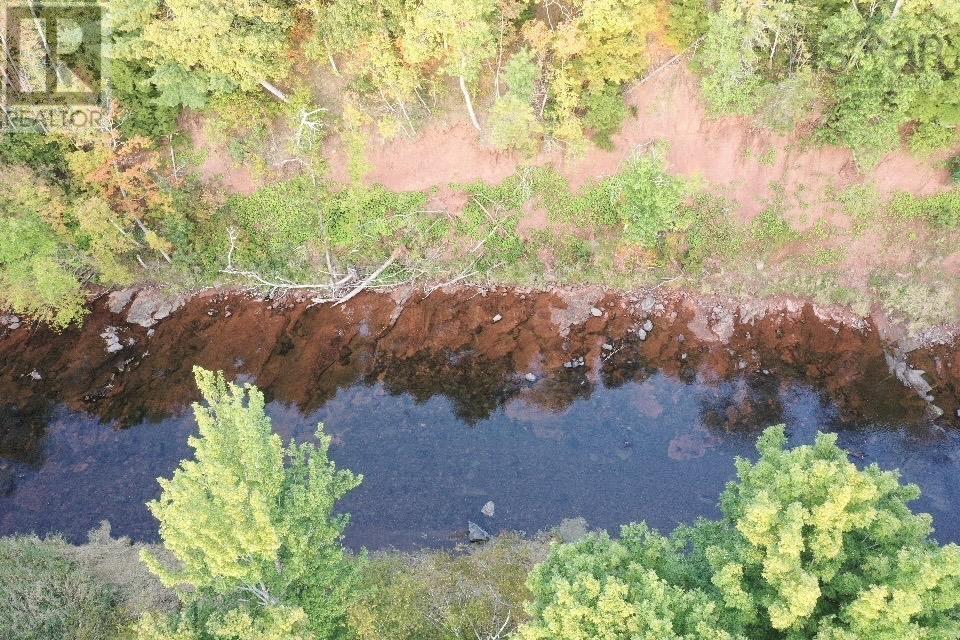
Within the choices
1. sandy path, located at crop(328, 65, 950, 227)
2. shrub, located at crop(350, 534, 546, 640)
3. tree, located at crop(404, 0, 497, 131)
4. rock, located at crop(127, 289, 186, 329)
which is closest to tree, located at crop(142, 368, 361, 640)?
shrub, located at crop(350, 534, 546, 640)

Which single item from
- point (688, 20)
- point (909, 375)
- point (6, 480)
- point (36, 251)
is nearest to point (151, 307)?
point (36, 251)

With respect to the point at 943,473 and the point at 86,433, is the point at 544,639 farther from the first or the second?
the point at 86,433

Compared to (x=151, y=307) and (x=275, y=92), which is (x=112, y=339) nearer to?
(x=151, y=307)

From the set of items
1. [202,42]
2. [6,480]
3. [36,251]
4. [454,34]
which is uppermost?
[454,34]

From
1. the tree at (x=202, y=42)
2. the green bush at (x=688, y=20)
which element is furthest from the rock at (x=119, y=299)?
the green bush at (x=688, y=20)

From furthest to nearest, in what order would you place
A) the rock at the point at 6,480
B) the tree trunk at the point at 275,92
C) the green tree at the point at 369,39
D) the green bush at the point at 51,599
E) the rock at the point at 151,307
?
the rock at the point at 151,307 < the tree trunk at the point at 275,92 < the green tree at the point at 369,39 < the rock at the point at 6,480 < the green bush at the point at 51,599

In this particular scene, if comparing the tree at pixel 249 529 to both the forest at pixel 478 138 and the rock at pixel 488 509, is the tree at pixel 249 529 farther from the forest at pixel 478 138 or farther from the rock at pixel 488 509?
the forest at pixel 478 138

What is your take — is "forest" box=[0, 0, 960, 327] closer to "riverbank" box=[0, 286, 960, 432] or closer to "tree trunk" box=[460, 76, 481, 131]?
"tree trunk" box=[460, 76, 481, 131]
